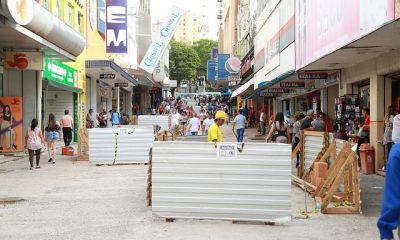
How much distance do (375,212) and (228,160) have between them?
2669mm

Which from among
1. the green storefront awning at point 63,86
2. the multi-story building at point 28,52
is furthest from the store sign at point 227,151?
the green storefront awning at point 63,86

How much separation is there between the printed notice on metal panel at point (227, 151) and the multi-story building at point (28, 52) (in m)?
8.23

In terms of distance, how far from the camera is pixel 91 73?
33.2 metres

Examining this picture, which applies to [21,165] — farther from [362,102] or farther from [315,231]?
[315,231]

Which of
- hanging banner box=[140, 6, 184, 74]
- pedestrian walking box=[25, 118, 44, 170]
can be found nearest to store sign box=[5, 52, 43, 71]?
pedestrian walking box=[25, 118, 44, 170]

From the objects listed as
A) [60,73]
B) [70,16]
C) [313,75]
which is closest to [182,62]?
[70,16]

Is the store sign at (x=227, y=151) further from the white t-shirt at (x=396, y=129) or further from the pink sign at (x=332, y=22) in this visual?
the white t-shirt at (x=396, y=129)

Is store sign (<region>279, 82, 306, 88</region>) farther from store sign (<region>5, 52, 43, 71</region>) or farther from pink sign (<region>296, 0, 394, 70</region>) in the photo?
store sign (<region>5, 52, 43, 71</region>)

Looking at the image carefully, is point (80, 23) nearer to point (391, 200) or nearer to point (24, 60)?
point (24, 60)

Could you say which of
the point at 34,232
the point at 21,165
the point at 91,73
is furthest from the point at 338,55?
the point at 91,73

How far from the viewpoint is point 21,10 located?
49.6 ft

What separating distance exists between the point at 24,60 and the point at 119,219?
12591 mm

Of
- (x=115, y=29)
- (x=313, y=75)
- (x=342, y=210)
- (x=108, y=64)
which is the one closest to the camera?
(x=342, y=210)

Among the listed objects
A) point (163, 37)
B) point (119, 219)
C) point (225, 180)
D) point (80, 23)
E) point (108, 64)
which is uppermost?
point (163, 37)
